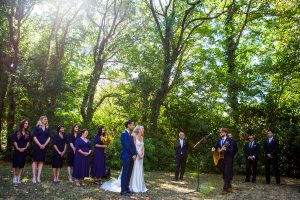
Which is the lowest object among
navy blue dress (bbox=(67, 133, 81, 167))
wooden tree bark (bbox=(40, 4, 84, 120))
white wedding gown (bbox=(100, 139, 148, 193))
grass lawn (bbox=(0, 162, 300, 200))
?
grass lawn (bbox=(0, 162, 300, 200))

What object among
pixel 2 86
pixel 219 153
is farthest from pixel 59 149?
pixel 2 86

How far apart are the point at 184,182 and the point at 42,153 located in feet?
17.9

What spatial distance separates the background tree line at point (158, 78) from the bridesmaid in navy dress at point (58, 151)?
18.2 ft

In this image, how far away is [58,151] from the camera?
10859 mm

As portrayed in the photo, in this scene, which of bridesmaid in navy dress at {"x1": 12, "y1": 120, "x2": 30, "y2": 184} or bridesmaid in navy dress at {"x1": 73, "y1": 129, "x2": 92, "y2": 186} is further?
bridesmaid in navy dress at {"x1": 73, "y1": 129, "x2": 92, "y2": 186}

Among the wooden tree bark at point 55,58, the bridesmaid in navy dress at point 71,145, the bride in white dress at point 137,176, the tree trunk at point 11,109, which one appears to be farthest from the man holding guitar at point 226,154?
the tree trunk at point 11,109

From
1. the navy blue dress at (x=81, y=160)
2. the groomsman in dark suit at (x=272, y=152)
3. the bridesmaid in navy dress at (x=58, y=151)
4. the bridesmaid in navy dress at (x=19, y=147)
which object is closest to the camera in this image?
the bridesmaid in navy dress at (x=19, y=147)

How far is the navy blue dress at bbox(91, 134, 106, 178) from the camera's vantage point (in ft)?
36.0

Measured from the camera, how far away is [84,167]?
34.9ft

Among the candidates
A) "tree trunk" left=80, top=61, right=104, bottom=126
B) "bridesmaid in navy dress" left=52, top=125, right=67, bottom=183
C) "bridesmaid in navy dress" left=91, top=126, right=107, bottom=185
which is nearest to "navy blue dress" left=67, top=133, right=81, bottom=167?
"bridesmaid in navy dress" left=52, top=125, right=67, bottom=183

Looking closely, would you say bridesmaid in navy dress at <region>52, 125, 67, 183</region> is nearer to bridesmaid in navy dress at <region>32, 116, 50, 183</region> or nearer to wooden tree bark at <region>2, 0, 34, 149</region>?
bridesmaid in navy dress at <region>32, 116, 50, 183</region>

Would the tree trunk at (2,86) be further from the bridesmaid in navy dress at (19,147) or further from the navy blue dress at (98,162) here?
the navy blue dress at (98,162)

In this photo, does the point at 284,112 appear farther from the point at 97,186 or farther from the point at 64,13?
the point at 64,13

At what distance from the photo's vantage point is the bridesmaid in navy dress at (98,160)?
11.0m
